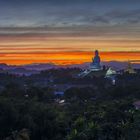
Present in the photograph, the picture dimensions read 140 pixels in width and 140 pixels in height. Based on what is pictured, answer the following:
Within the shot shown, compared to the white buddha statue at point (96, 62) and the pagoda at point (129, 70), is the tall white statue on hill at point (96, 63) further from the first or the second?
the pagoda at point (129, 70)

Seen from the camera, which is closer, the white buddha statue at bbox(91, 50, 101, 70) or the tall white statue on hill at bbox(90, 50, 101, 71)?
the tall white statue on hill at bbox(90, 50, 101, 71)

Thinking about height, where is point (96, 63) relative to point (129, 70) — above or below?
above

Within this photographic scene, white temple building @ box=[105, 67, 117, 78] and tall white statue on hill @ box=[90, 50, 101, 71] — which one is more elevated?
tall white statue on hill @ box=[90, 50, 101, 71]

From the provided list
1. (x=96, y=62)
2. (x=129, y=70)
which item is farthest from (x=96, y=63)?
(x=129, y=70)

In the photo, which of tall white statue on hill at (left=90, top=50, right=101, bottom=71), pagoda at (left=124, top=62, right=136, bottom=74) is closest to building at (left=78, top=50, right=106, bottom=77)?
tall white statue on hill at (left=90, top=50, right=101, bottom=71)

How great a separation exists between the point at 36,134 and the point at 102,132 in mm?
4139

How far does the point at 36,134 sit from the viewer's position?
99.4ft

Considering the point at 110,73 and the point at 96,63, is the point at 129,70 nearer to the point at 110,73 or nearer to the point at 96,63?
the point at 110,73

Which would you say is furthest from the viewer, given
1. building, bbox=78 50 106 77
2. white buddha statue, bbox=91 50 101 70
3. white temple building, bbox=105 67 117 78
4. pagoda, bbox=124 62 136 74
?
white buddha statue, bbox=91 50 101 70

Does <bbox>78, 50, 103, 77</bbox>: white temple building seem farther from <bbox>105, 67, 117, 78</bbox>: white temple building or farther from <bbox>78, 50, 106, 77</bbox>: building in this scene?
<bbox>105, 67, 117, 78</bbox>: white temple building

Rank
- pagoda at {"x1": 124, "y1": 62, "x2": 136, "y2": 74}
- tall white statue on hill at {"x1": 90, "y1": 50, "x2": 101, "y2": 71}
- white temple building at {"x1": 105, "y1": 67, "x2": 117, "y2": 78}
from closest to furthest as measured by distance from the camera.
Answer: white temple building at {"x1": 105, "y1": 67, "x2": 117, "y2": 78} → pagoda at {"x1": 124, "y1": 62, "x2": 136, "y2": 74} → tall white statue on hill at {"x1": 90, "y1": 50, "x2": 101, "y2": 71}

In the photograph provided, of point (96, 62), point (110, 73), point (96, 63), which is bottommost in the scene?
point (110, 73)

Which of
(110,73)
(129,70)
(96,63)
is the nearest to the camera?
(110,73)

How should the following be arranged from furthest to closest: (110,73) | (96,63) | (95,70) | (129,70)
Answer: (96,63), (95,70), (129,70), (110,73)
